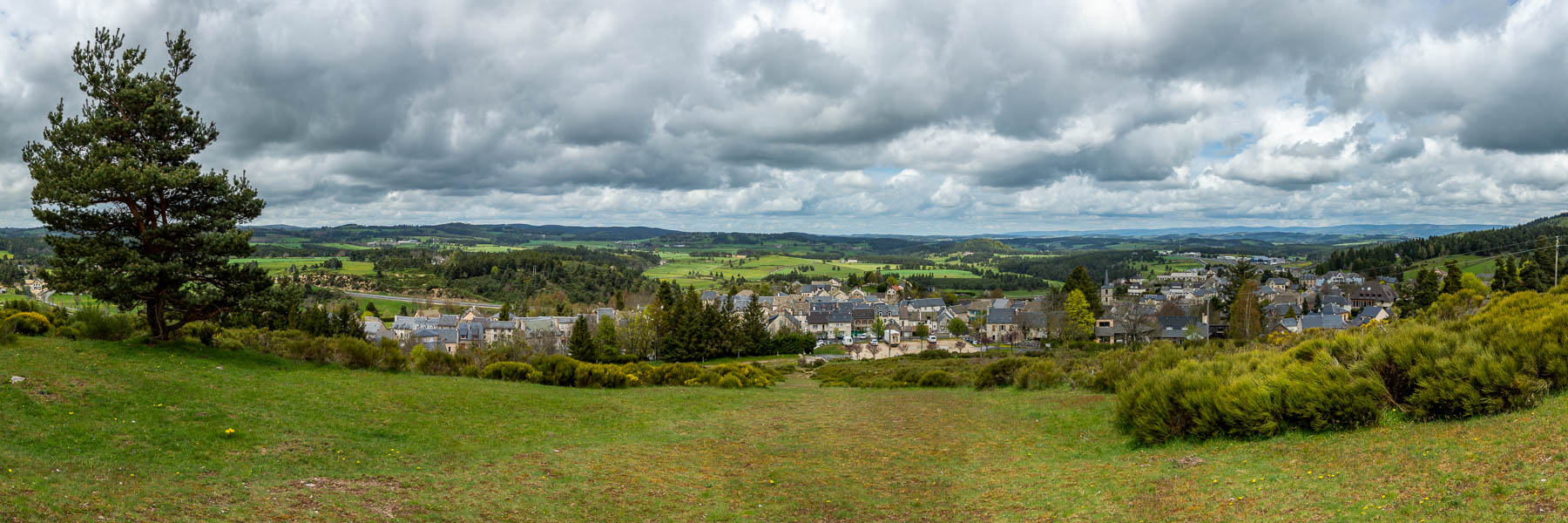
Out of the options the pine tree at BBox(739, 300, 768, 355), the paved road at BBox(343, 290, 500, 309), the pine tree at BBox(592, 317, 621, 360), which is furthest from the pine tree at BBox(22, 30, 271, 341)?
the paved road at BBox(343, 290, 500, 309)

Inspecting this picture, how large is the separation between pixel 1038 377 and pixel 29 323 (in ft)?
97.4

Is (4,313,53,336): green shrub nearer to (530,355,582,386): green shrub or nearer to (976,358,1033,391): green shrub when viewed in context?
(530,355,582,386): green shrub

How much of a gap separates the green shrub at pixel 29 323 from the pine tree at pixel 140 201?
998 mm

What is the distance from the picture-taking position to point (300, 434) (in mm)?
12016

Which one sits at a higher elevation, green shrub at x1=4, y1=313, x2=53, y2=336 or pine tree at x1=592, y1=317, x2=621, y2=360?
green shrub at x1=4, y1=313, x2=53, y2=336

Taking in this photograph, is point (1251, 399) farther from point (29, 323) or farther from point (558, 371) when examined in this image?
point (29, 323)

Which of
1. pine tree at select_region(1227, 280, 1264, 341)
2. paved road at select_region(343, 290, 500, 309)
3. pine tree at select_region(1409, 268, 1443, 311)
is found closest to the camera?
pine tree at select_region(1409, 268, 1443, 311)

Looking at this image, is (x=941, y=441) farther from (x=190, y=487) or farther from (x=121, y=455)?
(x=121, y=455)

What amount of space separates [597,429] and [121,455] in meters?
7.99

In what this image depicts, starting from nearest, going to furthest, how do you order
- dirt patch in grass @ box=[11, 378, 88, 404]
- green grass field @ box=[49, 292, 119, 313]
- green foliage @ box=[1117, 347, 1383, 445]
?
1. green foliage @ box=[1117, 347, 1383, 445]
2. dirt patch in grass @ box=[11, 378, 88, 404]
3. green grass field @ box=[49, 292, 119, 313]

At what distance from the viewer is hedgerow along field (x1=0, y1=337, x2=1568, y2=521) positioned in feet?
25.1

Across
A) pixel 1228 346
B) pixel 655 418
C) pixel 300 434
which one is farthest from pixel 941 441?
pixel 1228 346

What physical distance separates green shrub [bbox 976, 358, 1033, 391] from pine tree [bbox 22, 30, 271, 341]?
24.1 m

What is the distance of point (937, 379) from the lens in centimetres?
3045
